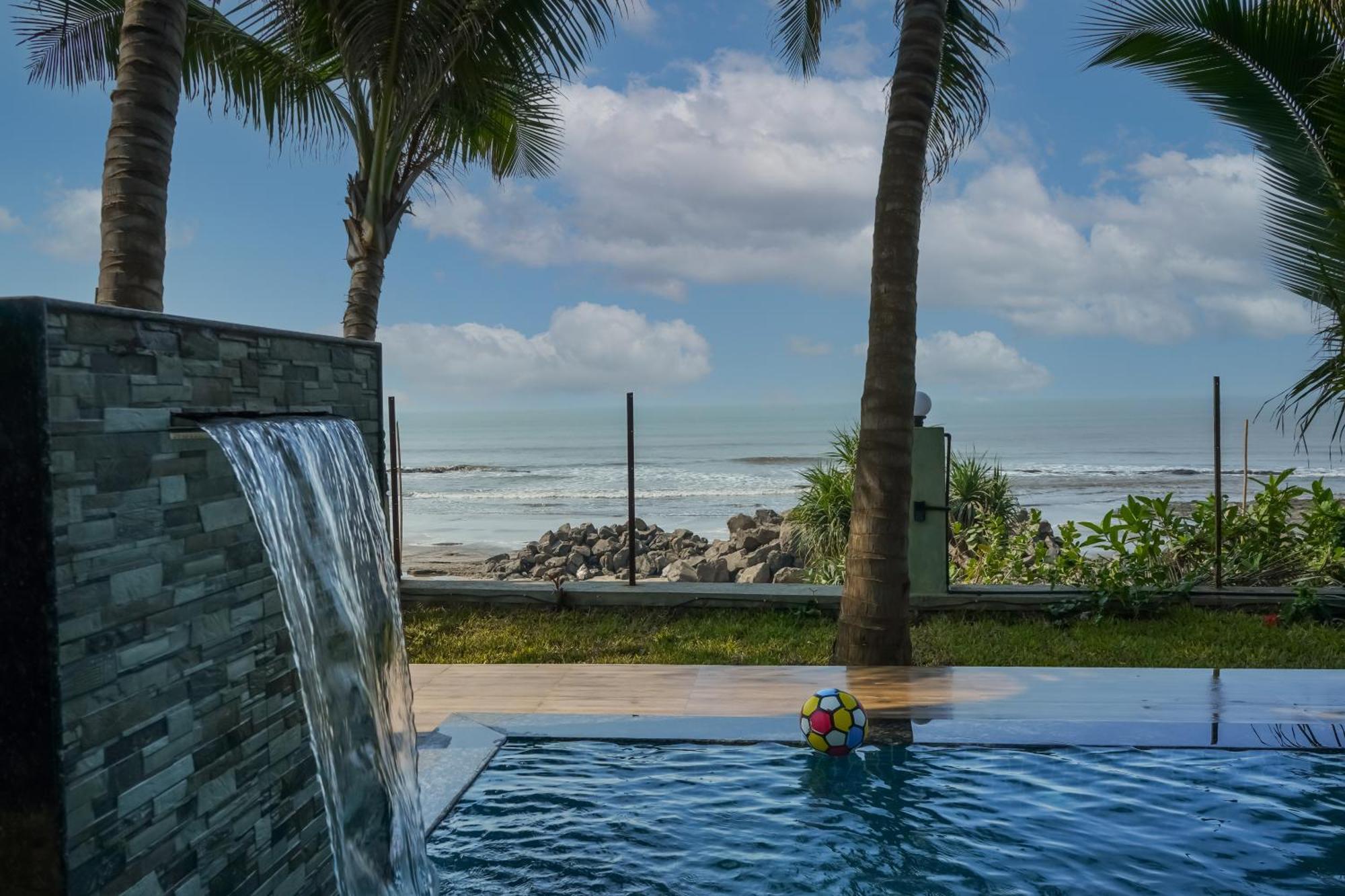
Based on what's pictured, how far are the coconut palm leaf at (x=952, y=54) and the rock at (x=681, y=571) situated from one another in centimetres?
485

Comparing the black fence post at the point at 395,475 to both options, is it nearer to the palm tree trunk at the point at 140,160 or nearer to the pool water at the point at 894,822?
the palm tree trunk at the point at 140,160

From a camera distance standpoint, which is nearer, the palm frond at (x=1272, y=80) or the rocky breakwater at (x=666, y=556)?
the palm frond at (x=1272, y=80)

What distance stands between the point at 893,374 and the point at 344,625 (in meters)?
3.57

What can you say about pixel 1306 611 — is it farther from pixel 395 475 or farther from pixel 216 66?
pixel 216 66

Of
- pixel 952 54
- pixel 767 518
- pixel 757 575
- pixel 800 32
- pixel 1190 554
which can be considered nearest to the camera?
pixel 952 54

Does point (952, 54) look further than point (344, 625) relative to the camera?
Yes

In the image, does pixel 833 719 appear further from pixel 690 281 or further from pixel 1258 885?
pixel 690 281

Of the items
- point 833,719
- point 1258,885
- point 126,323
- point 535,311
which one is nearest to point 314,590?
point 126,323

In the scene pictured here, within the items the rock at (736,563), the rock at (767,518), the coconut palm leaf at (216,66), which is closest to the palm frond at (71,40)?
the coconut palm leaf at (216,66)

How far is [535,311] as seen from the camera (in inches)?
1777

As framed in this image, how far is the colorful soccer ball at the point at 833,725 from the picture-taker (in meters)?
4.57

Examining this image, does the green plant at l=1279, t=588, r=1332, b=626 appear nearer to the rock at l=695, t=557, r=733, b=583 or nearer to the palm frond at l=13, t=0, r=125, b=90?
the rock at l=695, t=557, r=733, b=583

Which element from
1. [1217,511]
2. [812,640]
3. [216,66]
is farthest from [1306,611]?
[216,66]

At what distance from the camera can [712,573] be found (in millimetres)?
11352
